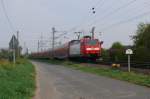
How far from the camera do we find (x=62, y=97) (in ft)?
60.1

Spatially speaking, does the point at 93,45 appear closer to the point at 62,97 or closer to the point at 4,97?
the point at 62,97

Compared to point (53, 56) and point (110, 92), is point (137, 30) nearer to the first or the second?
point (53, 56)

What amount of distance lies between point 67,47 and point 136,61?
2412cm

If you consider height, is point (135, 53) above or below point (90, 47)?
below

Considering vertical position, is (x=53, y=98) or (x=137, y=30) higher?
(x=137, y=30)

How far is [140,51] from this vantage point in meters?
46.8

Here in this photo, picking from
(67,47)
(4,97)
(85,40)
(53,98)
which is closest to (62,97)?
(53,98)

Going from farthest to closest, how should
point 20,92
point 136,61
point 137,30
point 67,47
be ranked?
1. point 137,30
2. point 67,47
3. point 136,61
4. point 20,92

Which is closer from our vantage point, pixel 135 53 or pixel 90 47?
pixel 135 53

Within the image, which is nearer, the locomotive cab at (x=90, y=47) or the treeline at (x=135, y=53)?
the treeline at (x=135, y=53)

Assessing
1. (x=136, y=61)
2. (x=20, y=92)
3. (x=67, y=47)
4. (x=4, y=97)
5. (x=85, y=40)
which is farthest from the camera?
(x=67, y=47)

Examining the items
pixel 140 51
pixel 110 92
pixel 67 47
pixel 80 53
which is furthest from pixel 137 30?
pixel 110 92

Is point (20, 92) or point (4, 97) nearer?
point (4, 97)

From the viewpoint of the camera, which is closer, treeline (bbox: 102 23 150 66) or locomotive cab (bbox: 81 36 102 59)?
treeline (bbox: 102 23 150 66)
